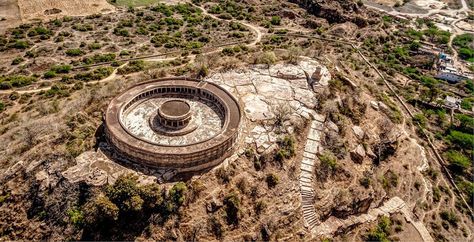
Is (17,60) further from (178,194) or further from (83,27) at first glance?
(178,194)

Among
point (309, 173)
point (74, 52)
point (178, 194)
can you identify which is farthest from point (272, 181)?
point (74, 52)

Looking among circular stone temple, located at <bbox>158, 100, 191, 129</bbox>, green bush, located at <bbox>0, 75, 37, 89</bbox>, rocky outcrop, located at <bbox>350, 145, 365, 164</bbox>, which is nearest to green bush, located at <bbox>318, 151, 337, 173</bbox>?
rocky outcrop, located at <bbox>350, 145, 365, 164</bbox>

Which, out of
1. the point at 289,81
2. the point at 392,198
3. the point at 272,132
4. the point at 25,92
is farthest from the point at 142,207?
the point at 25,92

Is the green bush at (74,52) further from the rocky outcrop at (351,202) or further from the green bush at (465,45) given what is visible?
the green bush at (465,45)

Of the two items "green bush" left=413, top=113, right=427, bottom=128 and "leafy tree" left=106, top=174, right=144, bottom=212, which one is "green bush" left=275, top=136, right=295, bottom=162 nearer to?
"leafy tree" left=106, top=174, right=144, bottom=212

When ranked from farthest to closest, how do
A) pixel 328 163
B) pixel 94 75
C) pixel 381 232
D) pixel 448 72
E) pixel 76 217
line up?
pixel 448 72 → pixel 94 75 → pixel 328 163 → pixel 381 232 → pixel 76 217

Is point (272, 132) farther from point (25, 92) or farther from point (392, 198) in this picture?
point (25, 92)
